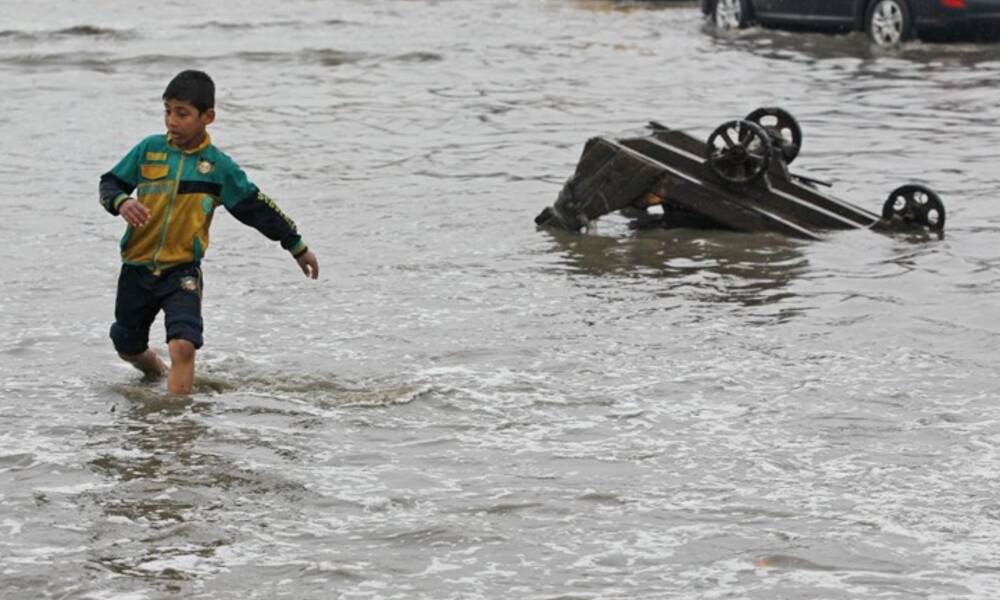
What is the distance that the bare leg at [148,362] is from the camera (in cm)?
853

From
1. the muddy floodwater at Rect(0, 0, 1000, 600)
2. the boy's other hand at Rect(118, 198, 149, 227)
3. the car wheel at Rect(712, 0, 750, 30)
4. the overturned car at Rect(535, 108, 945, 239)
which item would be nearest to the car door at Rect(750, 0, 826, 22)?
the car wheel at Rect(712, 0, 750, 30)

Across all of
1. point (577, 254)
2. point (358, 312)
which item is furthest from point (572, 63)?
point (358, 312)

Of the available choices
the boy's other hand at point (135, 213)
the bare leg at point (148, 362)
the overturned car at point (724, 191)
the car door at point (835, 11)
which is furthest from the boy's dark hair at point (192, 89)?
the car door at point (835, 11)

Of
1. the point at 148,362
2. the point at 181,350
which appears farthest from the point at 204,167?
the point at 148,362

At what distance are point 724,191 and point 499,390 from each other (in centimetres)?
398

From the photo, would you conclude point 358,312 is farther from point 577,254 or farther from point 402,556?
point 402,556

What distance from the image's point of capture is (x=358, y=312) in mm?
10219

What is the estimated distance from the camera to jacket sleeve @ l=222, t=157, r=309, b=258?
8125 millimetres

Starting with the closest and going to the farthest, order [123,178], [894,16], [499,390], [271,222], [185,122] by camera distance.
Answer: [185,122] < [123,178] < [271,222] < [499,390] < [894,16]

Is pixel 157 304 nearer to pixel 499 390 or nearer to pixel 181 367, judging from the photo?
pixel 181 367

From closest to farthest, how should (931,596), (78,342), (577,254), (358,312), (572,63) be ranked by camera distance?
1. (931,596)
2. (78,342)
3. (358,312)
4. (577,254)
5. (572,63)

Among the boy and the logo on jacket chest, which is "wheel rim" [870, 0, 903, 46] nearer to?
the boy

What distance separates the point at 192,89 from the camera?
25.7 feet

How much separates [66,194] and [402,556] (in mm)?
8384
